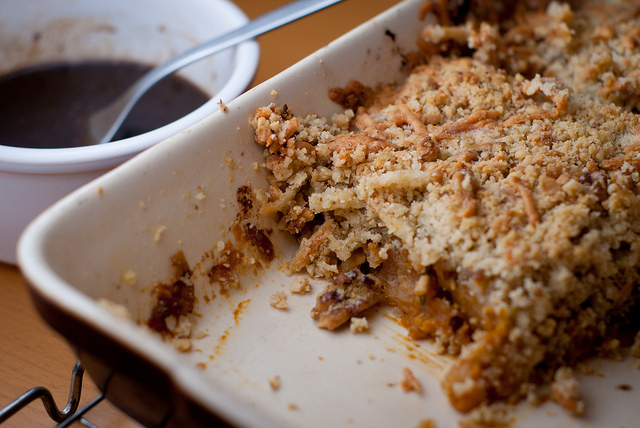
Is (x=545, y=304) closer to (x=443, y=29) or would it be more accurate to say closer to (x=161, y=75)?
(x=443, y=29)

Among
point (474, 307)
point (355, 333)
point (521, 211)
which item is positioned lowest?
point (355, 333)

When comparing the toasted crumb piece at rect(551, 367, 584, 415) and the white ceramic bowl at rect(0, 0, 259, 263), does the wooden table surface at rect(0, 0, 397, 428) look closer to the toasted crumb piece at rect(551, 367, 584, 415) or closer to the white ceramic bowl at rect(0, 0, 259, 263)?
the white ceramic bowl at rect(0, 0, 259, 263)

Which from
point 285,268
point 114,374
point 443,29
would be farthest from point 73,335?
point 443,29

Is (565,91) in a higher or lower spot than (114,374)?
higher

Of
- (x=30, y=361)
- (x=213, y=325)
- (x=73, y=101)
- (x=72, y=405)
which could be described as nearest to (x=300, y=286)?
(x=213, y=325)

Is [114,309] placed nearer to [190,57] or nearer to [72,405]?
[72,405]

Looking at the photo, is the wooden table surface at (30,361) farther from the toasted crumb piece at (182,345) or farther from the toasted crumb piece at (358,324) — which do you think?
the toasted crumb piece at (358,324)

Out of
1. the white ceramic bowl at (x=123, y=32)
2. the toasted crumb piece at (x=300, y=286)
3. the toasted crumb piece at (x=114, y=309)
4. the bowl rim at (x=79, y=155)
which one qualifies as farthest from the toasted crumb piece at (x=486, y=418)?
the white ceramic bowl at (x=123, y=32)
